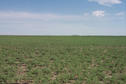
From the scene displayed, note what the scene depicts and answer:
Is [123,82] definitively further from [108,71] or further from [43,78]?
[43,78]

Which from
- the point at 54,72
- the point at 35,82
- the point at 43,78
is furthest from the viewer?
the point at 54,72

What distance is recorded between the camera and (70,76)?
7746 millimetres

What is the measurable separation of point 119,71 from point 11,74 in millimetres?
6922

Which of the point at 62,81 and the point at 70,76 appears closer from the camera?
the point at 62,81

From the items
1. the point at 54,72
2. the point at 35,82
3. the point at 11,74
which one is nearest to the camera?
the point at 35,82

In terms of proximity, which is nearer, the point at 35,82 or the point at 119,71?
the point at 35,82

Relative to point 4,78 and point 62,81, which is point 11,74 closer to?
point 4,78

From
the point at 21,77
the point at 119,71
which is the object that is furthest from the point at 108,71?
the point at 21,77

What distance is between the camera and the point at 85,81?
7121 mm

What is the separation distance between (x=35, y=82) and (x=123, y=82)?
4.45 meters

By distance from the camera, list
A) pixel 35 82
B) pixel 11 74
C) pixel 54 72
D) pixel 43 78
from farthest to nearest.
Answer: pixel 54 72, pixel 11 74, pixel 43 78, pixel 35 82

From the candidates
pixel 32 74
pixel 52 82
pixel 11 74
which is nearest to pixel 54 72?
pixel 32 74

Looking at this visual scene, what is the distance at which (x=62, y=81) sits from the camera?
7.11 m

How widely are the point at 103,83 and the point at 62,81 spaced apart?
6.84 feet
